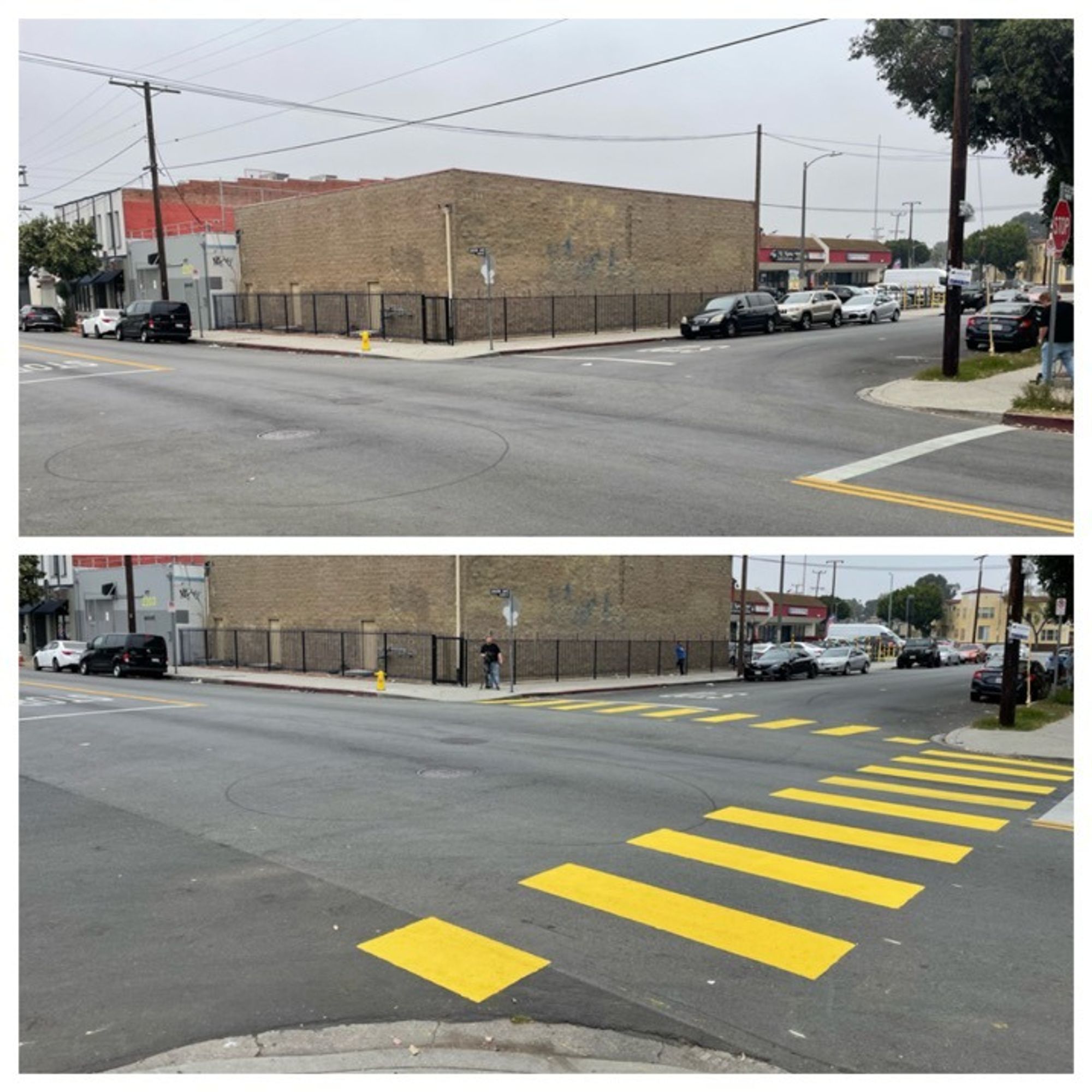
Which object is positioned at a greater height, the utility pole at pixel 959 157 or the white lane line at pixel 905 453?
the utility pole at pixel 959 157

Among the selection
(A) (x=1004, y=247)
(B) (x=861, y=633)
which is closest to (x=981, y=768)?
(B) (x=861, y=633)

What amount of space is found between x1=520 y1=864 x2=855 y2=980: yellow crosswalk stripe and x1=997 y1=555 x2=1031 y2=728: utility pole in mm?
15118

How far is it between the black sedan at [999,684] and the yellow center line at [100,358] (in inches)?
921

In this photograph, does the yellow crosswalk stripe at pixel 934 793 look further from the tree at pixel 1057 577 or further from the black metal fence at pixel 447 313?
the black metal fence at pixel 447 313

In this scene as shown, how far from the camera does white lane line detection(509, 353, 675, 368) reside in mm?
25484

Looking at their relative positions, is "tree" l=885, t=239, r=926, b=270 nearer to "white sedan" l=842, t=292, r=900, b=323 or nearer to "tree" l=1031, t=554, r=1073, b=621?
"white sedan" l=842, t=292, r=900, b=323

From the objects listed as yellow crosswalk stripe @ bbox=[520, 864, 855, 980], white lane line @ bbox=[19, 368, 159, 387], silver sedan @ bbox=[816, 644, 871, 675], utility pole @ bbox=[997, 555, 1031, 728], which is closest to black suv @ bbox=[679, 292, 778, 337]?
silver sedan @ bbox=[816, 644, 871, 675]

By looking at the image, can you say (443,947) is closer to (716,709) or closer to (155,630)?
(716,709)

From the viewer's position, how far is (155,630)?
43844 millimetres

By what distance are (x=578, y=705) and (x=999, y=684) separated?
40.1ft

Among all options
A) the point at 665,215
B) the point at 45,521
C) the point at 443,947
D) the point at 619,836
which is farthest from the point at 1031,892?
the point at 665,215

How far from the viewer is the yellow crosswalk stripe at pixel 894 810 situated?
1086 cm

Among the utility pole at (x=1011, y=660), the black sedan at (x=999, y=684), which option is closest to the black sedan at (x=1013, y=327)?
the utility pole at (x=1011, y=660)

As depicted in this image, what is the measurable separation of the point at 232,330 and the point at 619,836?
1567 inches
